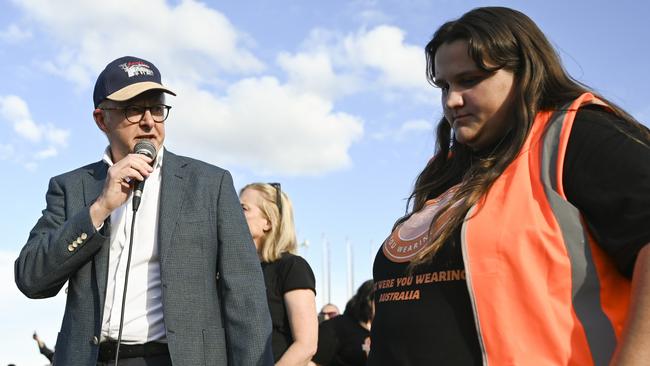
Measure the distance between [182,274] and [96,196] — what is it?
0.62 metres

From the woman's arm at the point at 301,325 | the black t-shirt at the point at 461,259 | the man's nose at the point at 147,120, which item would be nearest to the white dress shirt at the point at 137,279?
the man's nose at the point at 147,120

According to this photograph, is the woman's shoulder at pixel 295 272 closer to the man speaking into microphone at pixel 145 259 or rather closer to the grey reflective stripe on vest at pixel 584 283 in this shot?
the man speaking into microphone at pixel 145 259

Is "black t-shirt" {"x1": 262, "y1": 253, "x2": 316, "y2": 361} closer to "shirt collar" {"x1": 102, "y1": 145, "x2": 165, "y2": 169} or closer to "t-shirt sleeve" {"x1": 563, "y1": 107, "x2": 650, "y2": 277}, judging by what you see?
"shirt collar" {"x1": 102, "y1": 145, "x2": 165, "y2": 169}

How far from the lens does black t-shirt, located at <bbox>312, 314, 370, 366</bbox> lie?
6266 millimetres

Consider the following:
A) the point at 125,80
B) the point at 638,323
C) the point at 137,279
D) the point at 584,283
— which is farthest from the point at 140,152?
the point at 638,323

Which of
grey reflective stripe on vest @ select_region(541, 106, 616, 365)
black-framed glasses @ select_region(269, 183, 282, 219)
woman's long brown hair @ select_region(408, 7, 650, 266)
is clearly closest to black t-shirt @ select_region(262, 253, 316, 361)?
black-framed glasses @ select_region(269, 183, 282, 219)

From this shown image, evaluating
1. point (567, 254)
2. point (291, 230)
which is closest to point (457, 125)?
point (567, 254)

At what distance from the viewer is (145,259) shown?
10.4ft

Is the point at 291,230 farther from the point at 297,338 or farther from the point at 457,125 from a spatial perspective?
the point at 457,125

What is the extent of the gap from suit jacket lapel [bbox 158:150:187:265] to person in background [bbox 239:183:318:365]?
1225mm

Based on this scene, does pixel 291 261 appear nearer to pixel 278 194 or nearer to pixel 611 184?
pixel 278 194

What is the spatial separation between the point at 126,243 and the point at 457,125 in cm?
171

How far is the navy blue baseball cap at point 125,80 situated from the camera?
11.2 feet

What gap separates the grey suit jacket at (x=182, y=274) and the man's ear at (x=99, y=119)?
33cm
